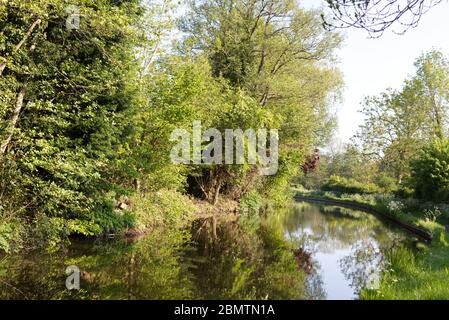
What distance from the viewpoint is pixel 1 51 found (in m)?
8.84

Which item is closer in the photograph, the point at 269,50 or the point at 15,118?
the point at 15,118

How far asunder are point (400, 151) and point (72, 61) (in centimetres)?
2827

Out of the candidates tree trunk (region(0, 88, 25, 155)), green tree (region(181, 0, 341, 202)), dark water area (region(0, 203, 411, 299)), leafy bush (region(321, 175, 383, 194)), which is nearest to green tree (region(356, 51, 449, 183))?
leafy bush (region(321, 175, 383, 194))

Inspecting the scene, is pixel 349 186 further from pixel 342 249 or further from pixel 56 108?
pixel 56 108

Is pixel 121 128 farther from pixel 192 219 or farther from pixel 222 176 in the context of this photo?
pixel 222 176

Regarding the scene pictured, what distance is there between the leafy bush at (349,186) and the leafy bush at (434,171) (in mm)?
13682

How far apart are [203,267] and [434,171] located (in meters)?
15.1

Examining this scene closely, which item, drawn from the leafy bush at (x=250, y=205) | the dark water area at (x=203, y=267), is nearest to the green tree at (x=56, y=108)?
the dark water area at (x=203, y=267)

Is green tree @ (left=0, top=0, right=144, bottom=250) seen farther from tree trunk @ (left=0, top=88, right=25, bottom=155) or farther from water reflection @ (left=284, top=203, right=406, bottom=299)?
water reflection @ (left=284, top=203, right=406, bottom=299)

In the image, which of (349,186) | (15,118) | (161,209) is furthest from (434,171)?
(349,186)

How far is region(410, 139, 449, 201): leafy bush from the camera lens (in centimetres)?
1942

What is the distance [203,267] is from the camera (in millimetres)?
9188

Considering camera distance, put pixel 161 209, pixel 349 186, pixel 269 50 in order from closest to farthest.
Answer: pixel 161 209
pixel 269 50
pixel 349 186

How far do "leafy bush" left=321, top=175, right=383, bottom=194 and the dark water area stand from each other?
2309 cm
